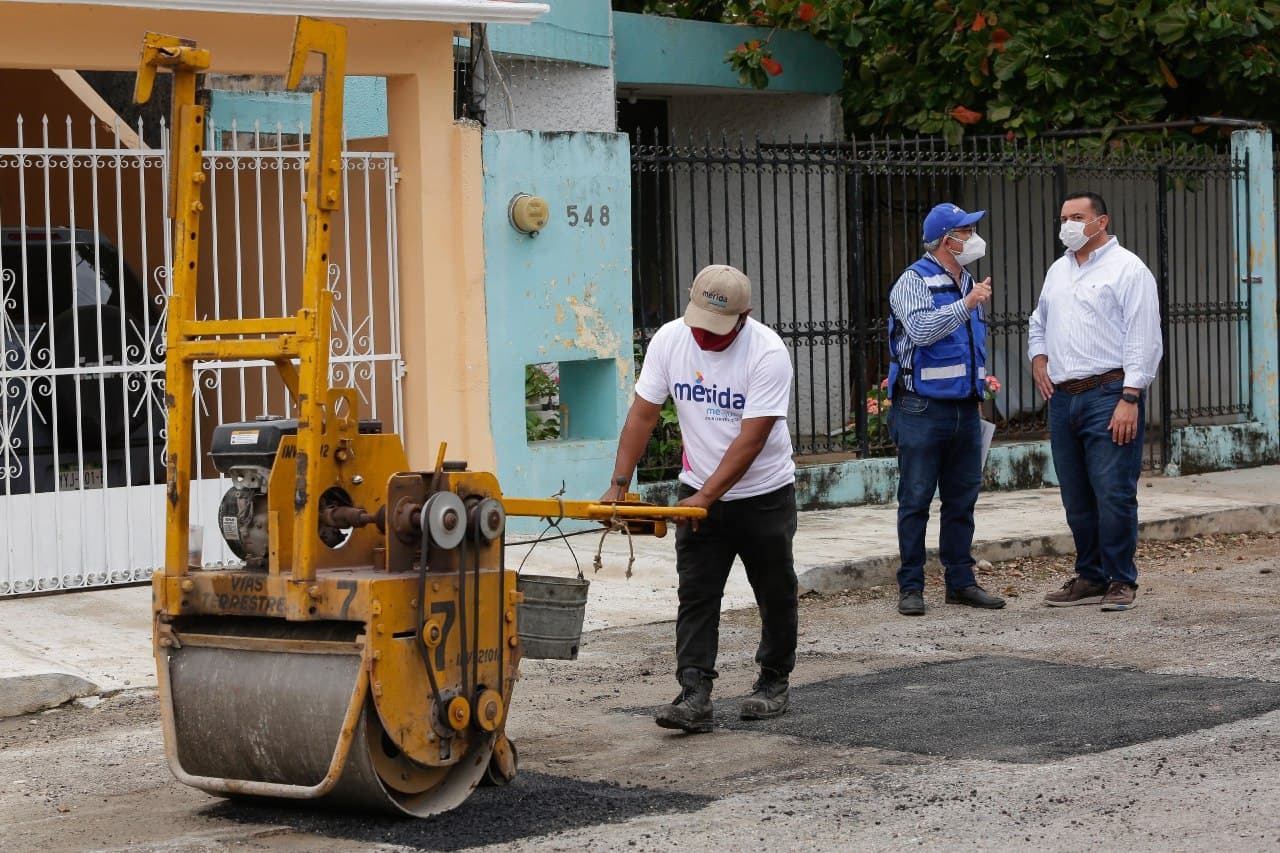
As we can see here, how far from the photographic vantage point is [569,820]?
5.38m

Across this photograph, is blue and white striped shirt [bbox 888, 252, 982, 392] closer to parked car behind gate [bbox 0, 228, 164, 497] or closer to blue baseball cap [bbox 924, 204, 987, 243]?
blue baseball cap [bbox 924, 204, 987, 243]

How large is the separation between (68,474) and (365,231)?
2127 millimetres

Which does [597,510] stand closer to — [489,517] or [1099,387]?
[489,517]

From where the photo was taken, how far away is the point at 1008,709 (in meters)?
6.85

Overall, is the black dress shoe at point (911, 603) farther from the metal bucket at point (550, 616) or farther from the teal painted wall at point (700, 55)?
the teal painted wall at point (700, 55)

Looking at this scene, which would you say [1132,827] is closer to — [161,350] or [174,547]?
[174,547]

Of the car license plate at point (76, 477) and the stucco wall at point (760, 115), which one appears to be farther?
the stucco wall at point (760, 115)

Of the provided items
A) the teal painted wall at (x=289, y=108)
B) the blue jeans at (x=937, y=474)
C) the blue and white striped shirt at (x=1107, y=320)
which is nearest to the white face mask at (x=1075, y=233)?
the blue and white striped shirt at (x=1107, y=320)

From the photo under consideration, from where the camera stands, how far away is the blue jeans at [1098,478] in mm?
9203

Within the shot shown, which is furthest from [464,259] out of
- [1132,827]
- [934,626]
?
[1132,827]

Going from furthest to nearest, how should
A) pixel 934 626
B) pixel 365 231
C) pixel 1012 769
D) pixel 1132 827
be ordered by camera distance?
pixel 365 231, pixel 934 626, pixel 1012 769, pixel 1132 827

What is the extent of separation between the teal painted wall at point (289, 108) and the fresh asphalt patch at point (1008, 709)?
18.9ft

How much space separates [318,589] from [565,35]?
9464 mm

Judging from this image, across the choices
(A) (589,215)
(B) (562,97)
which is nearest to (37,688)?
(A) (589,215)
